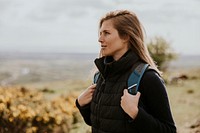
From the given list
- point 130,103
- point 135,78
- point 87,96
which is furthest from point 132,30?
point 87,96

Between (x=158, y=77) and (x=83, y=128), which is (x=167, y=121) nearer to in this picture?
(x=158, y=77)

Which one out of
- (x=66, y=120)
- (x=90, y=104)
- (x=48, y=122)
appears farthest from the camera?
(x=66, y=120)

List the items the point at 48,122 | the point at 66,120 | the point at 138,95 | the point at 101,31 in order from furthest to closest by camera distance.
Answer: the point at 66,120, the point at 48,122, the point at 101,31, the point at 138,95

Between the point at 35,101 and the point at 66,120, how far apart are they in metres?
0.92

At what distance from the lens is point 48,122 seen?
7309 millimetres

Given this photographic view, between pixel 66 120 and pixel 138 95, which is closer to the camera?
pixel 138 95

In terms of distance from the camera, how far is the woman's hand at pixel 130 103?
255 cm

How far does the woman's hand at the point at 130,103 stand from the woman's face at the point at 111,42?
336 millimetres

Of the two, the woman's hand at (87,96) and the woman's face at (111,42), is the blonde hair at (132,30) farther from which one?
the woman's hand at (87,96)

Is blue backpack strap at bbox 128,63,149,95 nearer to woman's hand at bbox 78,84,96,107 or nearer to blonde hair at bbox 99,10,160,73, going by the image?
blonde hair at bbox 99,10,160,73

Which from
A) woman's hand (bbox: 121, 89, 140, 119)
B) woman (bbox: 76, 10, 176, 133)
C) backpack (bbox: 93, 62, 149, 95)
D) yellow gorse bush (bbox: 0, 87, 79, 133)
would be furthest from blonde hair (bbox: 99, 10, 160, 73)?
yellow gorse bush (bbox: 0, 87, 79, 133)

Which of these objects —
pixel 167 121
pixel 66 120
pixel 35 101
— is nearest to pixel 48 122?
pixel 66 120

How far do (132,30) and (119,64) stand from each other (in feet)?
0.78

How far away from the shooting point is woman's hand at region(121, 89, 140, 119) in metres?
2.55
